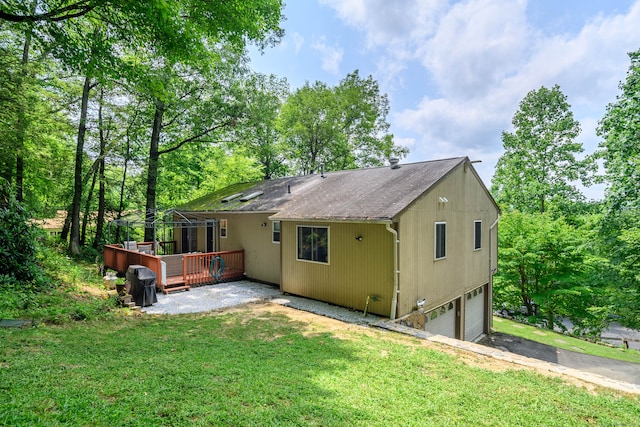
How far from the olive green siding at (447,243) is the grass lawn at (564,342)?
3.34 metres

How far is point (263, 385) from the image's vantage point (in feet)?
13.2

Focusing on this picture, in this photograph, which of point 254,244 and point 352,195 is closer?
point 352,195

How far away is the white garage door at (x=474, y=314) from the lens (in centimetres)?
1121

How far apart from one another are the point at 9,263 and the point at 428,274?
35.0 ft

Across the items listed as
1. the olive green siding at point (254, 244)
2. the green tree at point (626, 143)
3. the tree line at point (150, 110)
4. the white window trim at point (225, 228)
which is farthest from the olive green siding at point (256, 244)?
the green tree at point (626, 143)

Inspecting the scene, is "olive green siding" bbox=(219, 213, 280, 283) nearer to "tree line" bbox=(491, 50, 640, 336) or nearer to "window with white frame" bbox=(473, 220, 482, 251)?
"window with white frame" bbox=(473, 220, 482, 251)

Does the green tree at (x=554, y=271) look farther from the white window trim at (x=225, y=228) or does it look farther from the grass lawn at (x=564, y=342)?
the white window trim at (x=225, y=228)

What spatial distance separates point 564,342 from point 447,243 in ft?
27.2

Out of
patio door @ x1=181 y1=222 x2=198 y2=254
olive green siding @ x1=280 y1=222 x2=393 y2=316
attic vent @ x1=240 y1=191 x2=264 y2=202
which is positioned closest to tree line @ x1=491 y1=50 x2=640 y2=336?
olive green siding @ x1=280 y1=222 x2=393 y2=316

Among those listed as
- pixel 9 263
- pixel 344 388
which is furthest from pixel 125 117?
pixel 344 388

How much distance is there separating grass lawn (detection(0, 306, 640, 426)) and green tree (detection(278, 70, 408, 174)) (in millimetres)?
20572

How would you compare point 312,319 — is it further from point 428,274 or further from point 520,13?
point 520,13

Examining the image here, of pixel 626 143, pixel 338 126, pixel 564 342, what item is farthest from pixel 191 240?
pixel 626 143

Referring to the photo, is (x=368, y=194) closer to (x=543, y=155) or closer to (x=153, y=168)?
(x=153, y=168)
